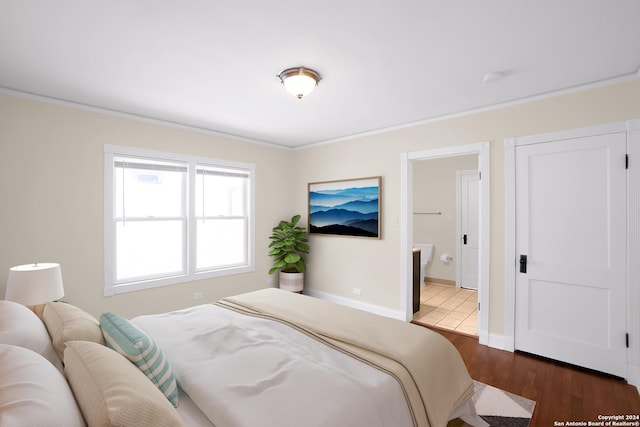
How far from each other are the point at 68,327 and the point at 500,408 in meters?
2.84

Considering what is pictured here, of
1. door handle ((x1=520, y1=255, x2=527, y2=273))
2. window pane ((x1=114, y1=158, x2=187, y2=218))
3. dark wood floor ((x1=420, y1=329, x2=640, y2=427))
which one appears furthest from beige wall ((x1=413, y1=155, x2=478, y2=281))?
window pane ((x1=114, y1=158, x2=187, y2=218))

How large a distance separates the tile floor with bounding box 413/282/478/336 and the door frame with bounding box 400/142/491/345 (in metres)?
0.36

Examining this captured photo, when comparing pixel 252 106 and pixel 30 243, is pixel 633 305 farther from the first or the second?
pixel 30 243

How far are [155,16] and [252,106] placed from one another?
1.51 meters

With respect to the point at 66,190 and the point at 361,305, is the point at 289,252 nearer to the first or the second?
the point at 361,305

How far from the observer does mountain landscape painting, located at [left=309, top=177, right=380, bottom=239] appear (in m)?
4.27

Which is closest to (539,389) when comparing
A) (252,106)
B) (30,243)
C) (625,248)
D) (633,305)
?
(633,305)

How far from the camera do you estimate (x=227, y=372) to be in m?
1.44

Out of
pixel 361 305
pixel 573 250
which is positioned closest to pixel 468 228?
pixel 361 305

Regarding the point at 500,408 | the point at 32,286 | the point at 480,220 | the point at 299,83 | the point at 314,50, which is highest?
the point at 314,50

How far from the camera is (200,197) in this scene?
4234 mm

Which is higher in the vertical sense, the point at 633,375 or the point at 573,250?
the point at 573,250

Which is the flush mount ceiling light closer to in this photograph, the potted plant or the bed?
the bed

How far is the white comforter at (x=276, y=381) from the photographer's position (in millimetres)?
1194
